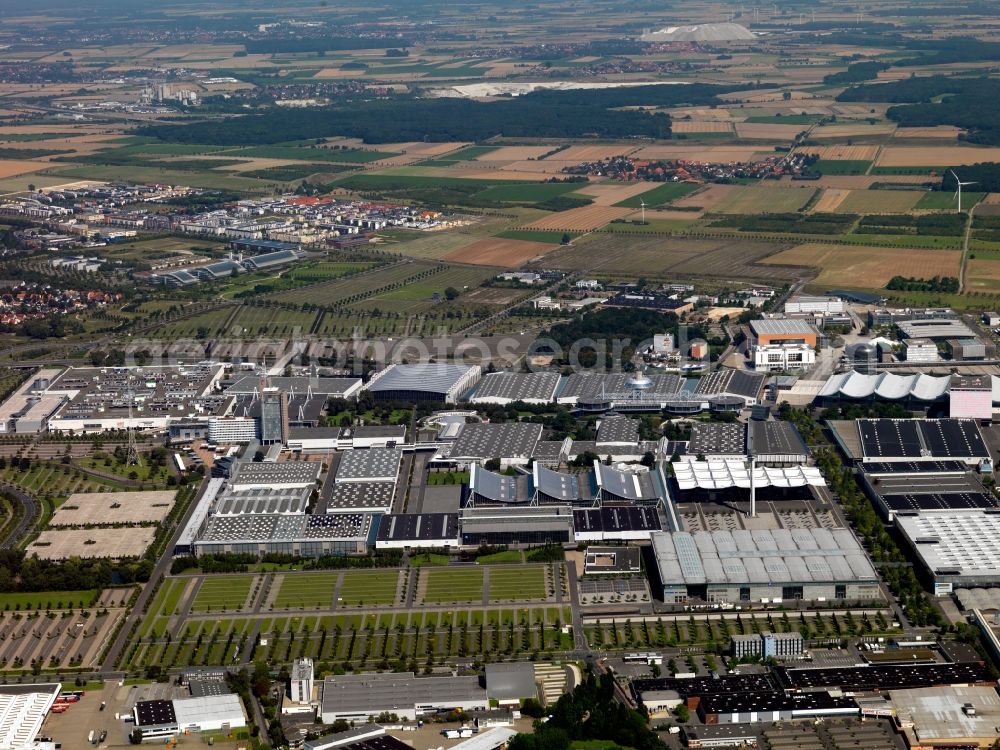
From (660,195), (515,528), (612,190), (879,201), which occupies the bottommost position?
(612,190)

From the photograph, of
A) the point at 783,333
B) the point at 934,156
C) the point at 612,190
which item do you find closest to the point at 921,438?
the point at 783,333

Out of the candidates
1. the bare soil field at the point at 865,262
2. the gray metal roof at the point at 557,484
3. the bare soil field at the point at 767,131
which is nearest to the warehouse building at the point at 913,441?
the gray metal roof at the point at 557,484

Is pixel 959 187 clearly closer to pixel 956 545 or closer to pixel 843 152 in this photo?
pixel 843 152

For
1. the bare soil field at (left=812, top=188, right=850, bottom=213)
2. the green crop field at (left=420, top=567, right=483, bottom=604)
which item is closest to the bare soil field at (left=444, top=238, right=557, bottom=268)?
the bare soil field at (left=812, top=188, right=850, bottom=213)

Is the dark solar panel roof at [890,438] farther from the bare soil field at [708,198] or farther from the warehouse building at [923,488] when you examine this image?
the bare soil field at [708,198]

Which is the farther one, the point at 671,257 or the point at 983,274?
the point at 671,257

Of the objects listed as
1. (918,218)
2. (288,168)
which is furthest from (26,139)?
(918,218)

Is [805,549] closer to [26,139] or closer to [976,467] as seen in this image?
[976,467]
